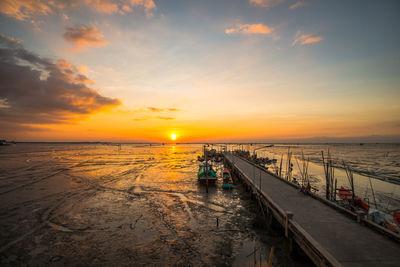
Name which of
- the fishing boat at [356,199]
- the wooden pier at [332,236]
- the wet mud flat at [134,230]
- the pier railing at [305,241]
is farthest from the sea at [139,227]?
the fishing boat at [356,199]

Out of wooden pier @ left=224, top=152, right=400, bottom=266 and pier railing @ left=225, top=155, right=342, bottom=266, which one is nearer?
pier railing @ left=225, top=155, right=342, bottom=266

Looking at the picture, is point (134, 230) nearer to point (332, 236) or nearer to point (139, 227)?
point (139, 227)

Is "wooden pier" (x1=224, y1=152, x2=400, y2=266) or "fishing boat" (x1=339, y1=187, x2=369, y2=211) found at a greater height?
"wooden pier" (x1=224, y1=152, x2=400, y2=266)

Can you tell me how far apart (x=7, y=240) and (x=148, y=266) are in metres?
9.32

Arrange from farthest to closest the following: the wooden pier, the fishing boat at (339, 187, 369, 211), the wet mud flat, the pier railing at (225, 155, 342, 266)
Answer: the fishing boat at (339, 187, 369, 211) < the wet mud flat < the wooden pier < the pier railing at (225, 155, 342, 266)

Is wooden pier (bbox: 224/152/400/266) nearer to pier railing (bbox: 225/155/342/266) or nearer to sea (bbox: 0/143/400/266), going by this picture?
pier railing (bbox: 225/155/342/266)

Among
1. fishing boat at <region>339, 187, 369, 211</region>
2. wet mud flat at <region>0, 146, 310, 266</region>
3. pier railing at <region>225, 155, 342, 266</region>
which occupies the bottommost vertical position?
wet mud flat at <region>0, 146, 310, 266</region>

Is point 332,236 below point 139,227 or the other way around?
the other way around

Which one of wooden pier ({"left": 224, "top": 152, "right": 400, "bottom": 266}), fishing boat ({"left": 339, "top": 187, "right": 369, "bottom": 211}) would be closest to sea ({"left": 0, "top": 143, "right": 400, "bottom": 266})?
wooden pier ({"left": 224, "top": 152, "right": 400, "bottom": 266})

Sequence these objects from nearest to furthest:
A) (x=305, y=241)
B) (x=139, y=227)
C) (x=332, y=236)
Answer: (x=305, y=241), (x=332, y=236), (x=139, y=227)

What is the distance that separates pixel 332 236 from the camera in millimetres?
8133

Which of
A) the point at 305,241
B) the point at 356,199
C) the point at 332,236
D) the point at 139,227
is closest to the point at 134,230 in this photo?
the point at 139,227

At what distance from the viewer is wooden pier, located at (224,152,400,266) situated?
21.6 feet

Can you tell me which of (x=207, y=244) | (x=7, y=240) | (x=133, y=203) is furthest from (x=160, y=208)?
(x=7, y=240)
